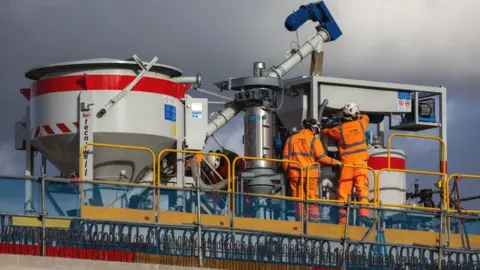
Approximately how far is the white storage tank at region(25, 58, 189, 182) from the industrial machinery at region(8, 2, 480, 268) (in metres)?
0.02

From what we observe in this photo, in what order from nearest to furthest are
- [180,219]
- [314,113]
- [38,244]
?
[38,244], [180,219], [314,113]

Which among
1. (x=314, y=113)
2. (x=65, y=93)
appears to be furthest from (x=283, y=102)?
(x=65, y=93)

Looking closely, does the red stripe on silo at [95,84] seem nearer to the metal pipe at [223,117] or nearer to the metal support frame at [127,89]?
the metal support frame at [127,89]

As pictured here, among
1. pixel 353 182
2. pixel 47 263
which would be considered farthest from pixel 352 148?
pixel 47 263

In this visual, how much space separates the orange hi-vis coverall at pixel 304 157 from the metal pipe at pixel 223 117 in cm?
281

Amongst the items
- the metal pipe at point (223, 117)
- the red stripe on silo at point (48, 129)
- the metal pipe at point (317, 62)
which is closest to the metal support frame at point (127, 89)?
the red stripe on silo at point (48, 129)

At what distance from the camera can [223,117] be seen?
3322 centimetres

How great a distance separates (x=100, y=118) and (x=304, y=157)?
441cm

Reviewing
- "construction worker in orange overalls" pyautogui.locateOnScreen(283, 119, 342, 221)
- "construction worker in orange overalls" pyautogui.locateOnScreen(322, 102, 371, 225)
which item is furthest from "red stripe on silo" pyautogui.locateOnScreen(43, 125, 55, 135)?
"construction worker in orange overalls" pyautogui.locateOnScreen(322, 102, 371, 225)

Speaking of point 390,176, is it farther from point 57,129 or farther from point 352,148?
point 57,129

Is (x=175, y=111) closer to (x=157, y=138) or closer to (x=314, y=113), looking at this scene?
(x=157, y=138)

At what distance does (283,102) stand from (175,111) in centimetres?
351

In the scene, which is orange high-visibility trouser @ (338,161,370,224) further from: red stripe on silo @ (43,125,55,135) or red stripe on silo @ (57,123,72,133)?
red stripe on silo @ (43,125,55,135)

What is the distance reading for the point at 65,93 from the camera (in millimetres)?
28969
